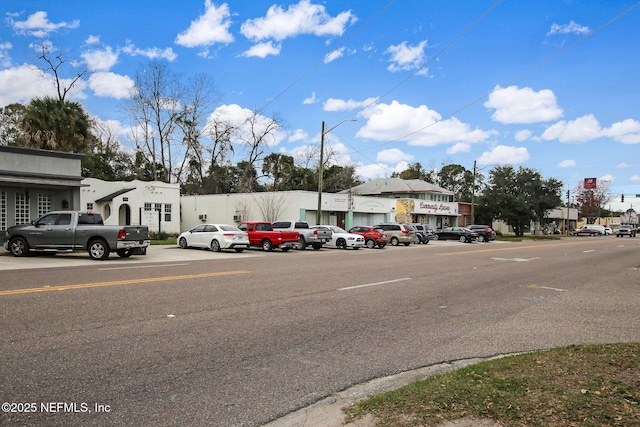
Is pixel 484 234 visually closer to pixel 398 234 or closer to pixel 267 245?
pixel 398 234

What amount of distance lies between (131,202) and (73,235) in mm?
17800

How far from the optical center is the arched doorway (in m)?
35.8

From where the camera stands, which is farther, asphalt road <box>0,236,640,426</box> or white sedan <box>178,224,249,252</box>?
white sedan <box>178,224,249,252</box>

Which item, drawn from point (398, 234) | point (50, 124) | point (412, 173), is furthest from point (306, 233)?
point (412, 173)

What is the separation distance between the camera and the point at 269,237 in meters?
26.5

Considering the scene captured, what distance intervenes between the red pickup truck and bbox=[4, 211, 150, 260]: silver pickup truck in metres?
9.09

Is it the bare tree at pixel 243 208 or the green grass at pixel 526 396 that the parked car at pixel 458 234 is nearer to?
the bare tree at pixel 243 208

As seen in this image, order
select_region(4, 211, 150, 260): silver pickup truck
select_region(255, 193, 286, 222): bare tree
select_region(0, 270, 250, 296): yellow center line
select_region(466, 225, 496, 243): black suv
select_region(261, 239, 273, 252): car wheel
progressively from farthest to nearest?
1. select_region(466, 225, 496, 243): black suv
2. select_region(255, 193, 286, 222): bare tree
3. select_region(261, 239, 273, 252): car wheel
4. select_region(4, 211, 150, 260): silver pickup truck
5. select_region(0, 270, 250, 296): yellow center line

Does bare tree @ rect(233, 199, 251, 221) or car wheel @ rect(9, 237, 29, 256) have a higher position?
bare tree @ rect(233, 199, 251, 221)

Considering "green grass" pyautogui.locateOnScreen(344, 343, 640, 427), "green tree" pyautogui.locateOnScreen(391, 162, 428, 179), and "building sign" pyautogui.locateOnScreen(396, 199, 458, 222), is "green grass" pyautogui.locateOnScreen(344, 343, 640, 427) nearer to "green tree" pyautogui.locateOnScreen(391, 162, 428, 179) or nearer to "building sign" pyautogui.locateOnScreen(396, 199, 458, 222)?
"building sign" pyautogui.locateOnScreen(396, 199, 458, 222)

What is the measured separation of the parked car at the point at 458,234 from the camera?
4541cm

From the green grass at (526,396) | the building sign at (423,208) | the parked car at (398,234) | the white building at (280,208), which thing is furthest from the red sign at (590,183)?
the green grass at (526,396)

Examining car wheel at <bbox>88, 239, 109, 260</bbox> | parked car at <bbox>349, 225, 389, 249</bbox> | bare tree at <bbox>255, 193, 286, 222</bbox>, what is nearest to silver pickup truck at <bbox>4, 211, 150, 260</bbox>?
car wheel at <bbox>88, 239, 109, 260</bbox>

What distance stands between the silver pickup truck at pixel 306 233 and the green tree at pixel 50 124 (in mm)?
13702
